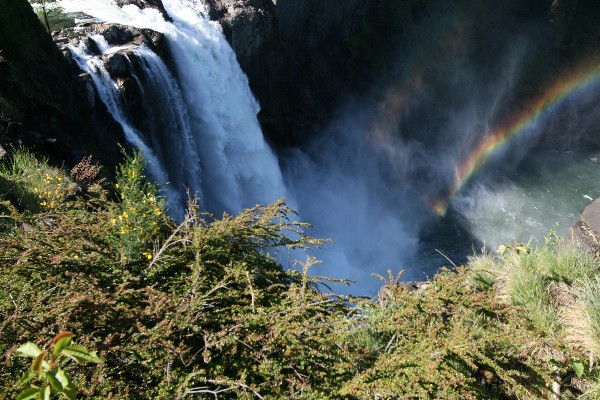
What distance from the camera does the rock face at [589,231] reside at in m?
5.34

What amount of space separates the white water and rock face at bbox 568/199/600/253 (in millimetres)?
9366

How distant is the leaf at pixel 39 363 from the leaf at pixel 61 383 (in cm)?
4

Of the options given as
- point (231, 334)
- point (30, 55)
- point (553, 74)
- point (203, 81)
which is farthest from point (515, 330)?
point (553, 74)

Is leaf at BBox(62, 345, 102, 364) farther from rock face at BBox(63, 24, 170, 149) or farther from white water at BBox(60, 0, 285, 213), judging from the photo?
white water at BBox(60, 0, 285, 213)

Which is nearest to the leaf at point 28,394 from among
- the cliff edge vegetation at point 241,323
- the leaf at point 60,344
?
the leaf at point 60,344

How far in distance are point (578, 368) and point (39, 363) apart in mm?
3980

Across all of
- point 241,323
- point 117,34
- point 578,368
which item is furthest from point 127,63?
point 578,368

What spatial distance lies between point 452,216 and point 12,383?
2159cm

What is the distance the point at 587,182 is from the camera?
24281 mm

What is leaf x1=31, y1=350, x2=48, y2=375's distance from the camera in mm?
1508

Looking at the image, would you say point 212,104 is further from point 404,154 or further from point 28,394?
point 404,154

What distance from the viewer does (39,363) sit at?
153cm

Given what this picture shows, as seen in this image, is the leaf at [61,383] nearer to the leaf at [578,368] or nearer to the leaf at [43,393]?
the leaf at [43,393]

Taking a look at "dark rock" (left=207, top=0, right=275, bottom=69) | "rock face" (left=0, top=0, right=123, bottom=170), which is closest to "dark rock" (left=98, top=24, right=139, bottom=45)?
"rock face" (left=0, top=0, right=123, bottom=170)
